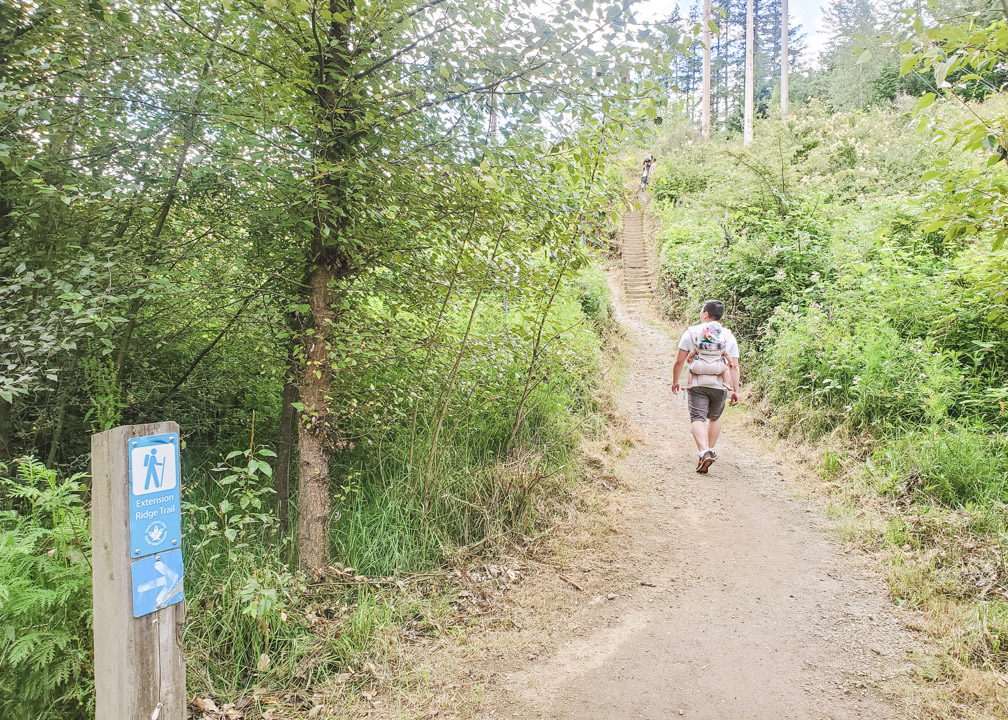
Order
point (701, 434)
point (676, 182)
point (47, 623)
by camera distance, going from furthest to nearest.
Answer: point (676, 182) < point (701, 434) < point (47, 623)

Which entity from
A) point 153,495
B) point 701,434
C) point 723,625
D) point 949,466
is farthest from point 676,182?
point 153,495

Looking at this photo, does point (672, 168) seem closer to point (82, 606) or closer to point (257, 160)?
point (257, 160)

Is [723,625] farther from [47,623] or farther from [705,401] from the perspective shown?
[47,623]

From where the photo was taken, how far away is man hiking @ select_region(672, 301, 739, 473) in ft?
21.2

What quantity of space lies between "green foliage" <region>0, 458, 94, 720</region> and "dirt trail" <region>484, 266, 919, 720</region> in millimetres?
2197

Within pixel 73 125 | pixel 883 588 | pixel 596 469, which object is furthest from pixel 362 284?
pixel 883 588

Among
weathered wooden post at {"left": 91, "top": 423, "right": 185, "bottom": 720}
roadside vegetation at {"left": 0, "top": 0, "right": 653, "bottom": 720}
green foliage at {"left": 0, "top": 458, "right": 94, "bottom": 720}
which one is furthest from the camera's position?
roadside vegetation at {"left": 0, "top": 0, "right": 653, "bottom": 720}

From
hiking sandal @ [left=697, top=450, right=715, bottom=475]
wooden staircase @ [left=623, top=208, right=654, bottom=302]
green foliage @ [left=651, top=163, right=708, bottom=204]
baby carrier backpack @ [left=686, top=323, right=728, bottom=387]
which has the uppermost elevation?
green foliage @ [left=651, top=163, right=708, bottom=204]

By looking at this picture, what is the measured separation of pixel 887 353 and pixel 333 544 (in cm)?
627

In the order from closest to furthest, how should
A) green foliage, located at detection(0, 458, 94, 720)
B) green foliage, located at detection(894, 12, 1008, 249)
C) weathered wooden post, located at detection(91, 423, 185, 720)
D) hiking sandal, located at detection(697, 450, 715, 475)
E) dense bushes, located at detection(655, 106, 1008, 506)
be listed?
1. weathered wooden post, located at detection(91, 423, 185, 720)
2. green foliage, located at detection(0, 458, 94, 720)
3. green foliage, located at detection(894, 12, 1008, 249)
4. dense bushes, located at detection(655, 106, 1008, 506)
5. hiking sandal, located at detection(697, 450, 715, 475)

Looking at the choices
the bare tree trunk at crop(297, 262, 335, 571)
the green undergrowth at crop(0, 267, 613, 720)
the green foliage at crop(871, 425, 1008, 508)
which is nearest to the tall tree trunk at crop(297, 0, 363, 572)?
the bare tree trunk at crop(297, 262, 335, 571)

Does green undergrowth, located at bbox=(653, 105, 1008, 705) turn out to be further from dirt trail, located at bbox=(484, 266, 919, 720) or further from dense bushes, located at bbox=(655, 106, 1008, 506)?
dirt trail, located at bbox=(484, 266, 919, 720)

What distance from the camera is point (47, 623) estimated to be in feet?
8.82

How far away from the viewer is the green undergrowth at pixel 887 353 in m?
4.12
